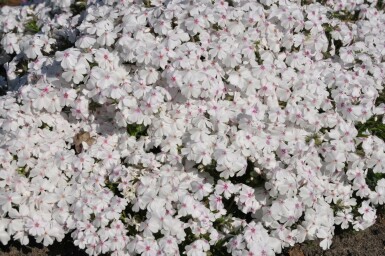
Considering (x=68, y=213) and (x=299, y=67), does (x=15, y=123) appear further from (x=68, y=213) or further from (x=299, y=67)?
(x=299, y=67)

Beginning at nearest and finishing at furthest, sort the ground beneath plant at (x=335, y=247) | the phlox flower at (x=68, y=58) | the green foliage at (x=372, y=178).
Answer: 1. the phlox flower at (x=68, y=58)
2. the ground beneath plant at (x=335, y=247)
3. the green foliage at (x=372, y=178)

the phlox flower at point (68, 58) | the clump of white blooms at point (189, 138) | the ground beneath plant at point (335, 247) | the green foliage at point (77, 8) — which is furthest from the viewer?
the green foliage at point (77, 8)

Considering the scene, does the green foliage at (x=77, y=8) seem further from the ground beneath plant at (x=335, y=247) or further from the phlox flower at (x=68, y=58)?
the ground beneath plant at (x=335, y=247)

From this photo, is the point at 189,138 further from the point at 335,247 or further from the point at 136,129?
the point at 335,247

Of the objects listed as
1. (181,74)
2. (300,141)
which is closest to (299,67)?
(300,141)

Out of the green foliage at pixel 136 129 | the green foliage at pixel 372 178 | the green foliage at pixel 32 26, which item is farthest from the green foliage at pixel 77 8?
the green foliage at pixel 372 178

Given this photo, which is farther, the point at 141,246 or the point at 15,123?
the point at 15,123
